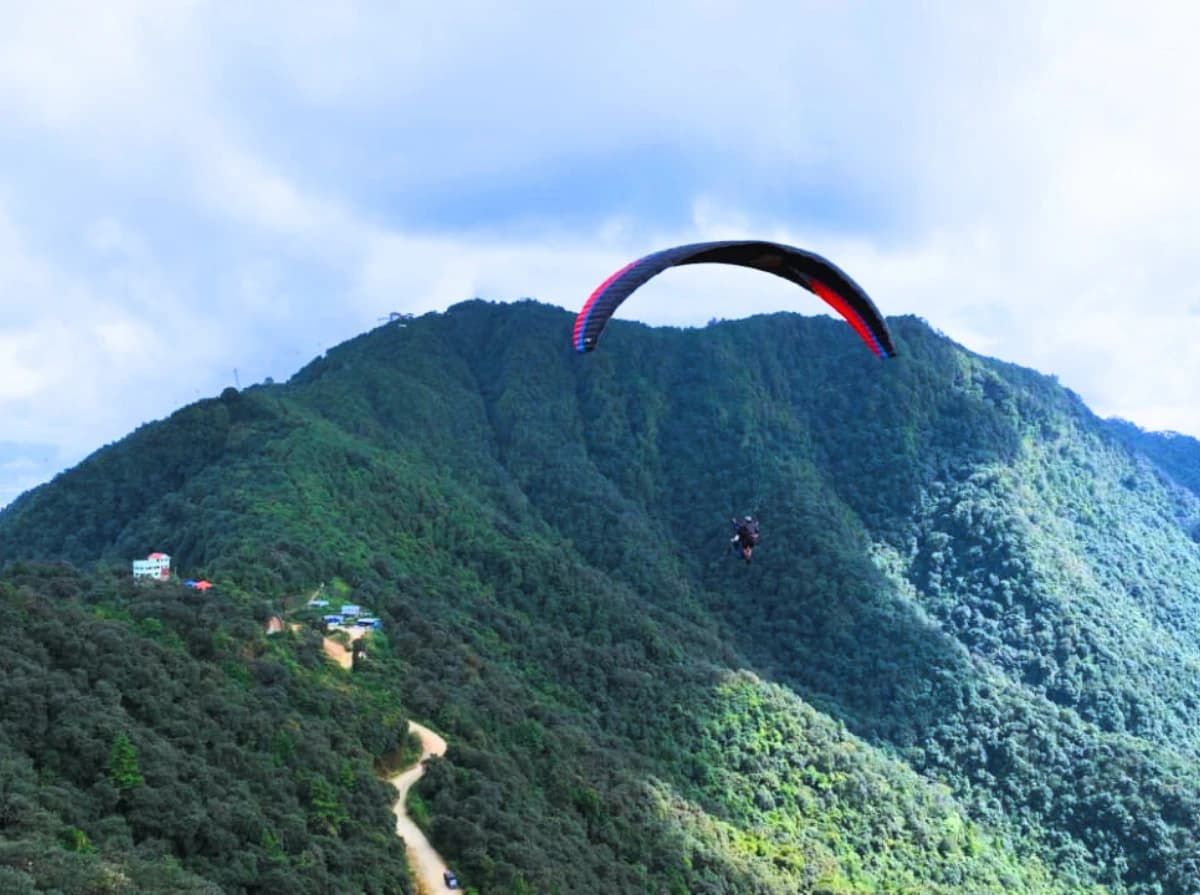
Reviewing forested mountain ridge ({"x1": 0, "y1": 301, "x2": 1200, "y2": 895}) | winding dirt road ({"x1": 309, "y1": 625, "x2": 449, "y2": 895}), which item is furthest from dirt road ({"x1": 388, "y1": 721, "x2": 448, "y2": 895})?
forested mountain ridge ({"x1": 0, "y1": 301, "x2": 1200, "y2": 895})

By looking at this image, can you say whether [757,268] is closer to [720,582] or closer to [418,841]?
[418,841]

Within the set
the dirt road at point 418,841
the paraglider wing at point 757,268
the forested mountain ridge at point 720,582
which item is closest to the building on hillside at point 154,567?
the forested mountain ridge at point 720,582

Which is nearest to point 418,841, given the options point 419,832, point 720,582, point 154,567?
point 419,832

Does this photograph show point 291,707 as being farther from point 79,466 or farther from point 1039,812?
point 1039,812

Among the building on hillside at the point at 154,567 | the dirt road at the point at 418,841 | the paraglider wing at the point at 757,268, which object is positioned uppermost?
the paraglider wing at the point at 757,268

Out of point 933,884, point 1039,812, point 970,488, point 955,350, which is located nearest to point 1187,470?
point 955,350

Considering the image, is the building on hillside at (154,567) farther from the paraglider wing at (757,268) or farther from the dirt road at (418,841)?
the paraglider wing at (757,268)
